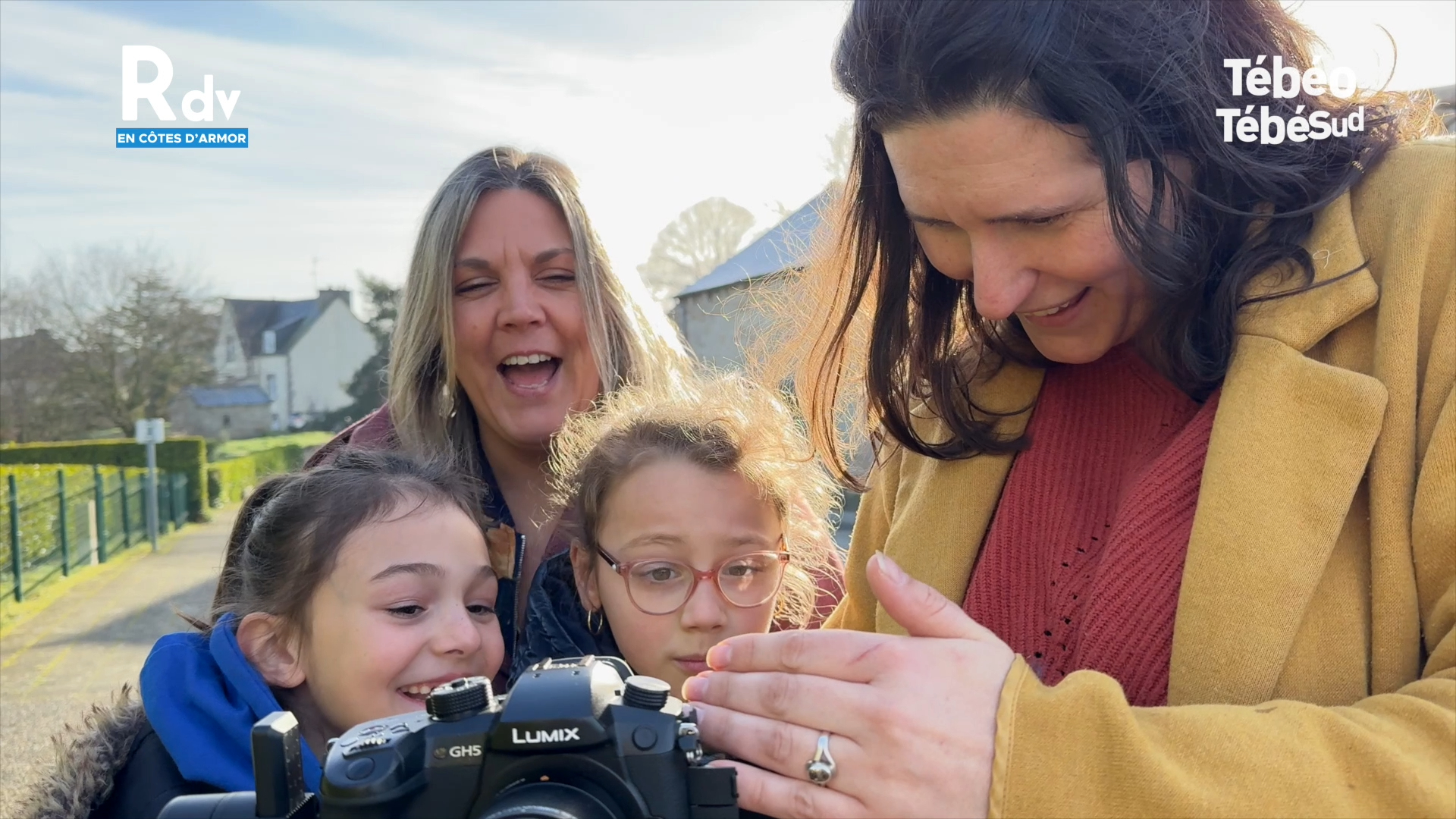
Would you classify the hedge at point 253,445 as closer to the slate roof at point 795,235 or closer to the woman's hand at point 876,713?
the slate roof at point 795,235

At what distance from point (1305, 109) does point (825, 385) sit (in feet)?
3.03

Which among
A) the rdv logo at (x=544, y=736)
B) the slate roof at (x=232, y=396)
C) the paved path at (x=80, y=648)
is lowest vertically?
the paved path at (x=80, y=648)

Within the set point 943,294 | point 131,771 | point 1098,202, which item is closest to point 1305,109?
point 1098,202

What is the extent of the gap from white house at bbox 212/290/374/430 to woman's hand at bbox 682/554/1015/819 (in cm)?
4950

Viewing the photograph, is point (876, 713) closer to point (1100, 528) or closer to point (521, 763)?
point (521, 763)

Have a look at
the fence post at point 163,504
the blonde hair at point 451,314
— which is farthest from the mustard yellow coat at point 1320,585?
the fence post at point 163,504

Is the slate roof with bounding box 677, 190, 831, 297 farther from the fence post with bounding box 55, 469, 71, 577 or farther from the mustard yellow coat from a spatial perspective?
the fence post with bounding box 55, 469, 71, 577

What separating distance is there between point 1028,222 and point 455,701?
3.18 ft

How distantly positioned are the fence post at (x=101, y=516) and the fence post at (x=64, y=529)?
137cm

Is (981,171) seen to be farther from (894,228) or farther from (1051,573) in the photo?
(1051,573)

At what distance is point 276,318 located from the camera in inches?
2088

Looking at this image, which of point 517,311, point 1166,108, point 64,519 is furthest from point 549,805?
point 64,519

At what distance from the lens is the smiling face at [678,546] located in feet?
7.04

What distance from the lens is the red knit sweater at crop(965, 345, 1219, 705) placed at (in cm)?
144
